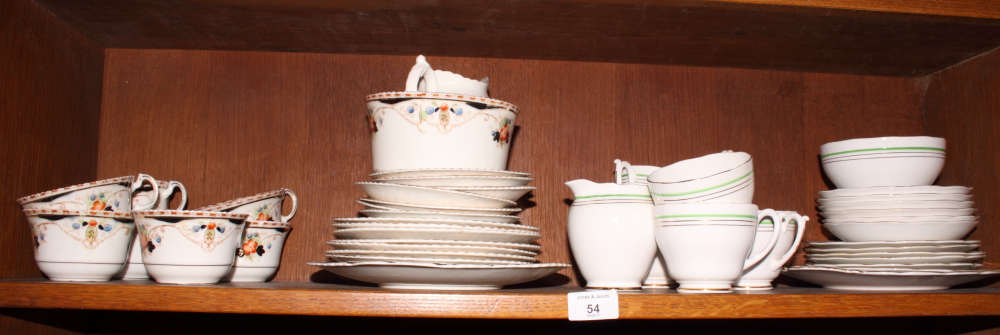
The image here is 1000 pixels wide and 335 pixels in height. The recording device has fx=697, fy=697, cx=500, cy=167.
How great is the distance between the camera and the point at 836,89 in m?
1.11

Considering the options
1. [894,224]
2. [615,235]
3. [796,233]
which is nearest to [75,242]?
[615,235]

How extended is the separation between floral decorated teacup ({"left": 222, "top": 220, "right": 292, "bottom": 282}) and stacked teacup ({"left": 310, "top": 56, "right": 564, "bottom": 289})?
11cm

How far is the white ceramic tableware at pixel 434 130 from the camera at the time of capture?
82 cm

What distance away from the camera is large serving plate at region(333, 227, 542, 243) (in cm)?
75

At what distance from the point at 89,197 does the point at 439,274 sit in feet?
1.35

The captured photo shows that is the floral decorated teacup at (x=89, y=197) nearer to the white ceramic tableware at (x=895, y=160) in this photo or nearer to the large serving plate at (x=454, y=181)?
the large serving plate at (x=454, y=181)

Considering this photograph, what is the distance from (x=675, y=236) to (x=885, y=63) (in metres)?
0.52

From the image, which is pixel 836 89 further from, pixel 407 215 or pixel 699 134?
pixel 407 215

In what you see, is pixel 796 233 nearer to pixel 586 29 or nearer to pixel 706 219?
pixel 706 219

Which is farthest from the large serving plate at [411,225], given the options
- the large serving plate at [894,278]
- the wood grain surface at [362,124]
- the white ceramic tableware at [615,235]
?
the large serving plate at [894,278]

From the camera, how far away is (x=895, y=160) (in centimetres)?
89

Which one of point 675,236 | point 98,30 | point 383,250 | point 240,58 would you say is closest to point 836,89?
point 675,236

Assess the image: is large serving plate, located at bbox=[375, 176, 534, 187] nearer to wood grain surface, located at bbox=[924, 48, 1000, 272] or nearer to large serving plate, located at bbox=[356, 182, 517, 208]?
large serving plate, located at bbox=[356, 182, 517, 208]

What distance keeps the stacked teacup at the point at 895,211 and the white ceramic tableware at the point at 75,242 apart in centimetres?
86
